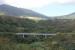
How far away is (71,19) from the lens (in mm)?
4125

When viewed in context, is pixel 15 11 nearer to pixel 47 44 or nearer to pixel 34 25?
pixel 34 25

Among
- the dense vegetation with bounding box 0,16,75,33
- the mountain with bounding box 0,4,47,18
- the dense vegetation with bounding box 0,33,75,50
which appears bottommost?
the dense vegetation with bounding box 0,33,75,50

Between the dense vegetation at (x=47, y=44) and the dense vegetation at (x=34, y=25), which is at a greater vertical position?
the dense vegetation at (x=34, y=25)

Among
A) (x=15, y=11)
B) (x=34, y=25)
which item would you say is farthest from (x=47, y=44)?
(x=15, y=11)

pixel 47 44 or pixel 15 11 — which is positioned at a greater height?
pixel 15 11

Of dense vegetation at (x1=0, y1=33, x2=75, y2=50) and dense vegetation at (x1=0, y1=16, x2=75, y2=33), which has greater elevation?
dense vegetation at (x1=0, y1=16, x2=75, y2=33)

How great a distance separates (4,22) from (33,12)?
65 cm

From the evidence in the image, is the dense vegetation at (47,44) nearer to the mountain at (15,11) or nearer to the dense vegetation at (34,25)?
the dense vegetation at (34,25)

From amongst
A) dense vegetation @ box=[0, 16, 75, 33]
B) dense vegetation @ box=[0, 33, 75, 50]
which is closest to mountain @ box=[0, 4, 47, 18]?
dense vegetation @ box=[0, 16, 75, 33]

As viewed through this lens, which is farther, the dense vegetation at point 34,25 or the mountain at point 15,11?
the mountain at point 15,11

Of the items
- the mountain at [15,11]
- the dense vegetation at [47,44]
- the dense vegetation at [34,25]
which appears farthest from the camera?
the mountain at [15,11]

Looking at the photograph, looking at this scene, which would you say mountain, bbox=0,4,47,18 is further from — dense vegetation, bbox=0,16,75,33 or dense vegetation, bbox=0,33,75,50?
dense vegetation, bbox=0,33,75,50

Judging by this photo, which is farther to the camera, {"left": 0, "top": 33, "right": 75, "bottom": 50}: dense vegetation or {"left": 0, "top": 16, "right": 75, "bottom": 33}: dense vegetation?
{"left": 0, "top": 16, "right": 75, "bottom": 33}: dense vegetation

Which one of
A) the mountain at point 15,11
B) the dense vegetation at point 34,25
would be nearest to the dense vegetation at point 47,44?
the dense vegetation at point 34,25
